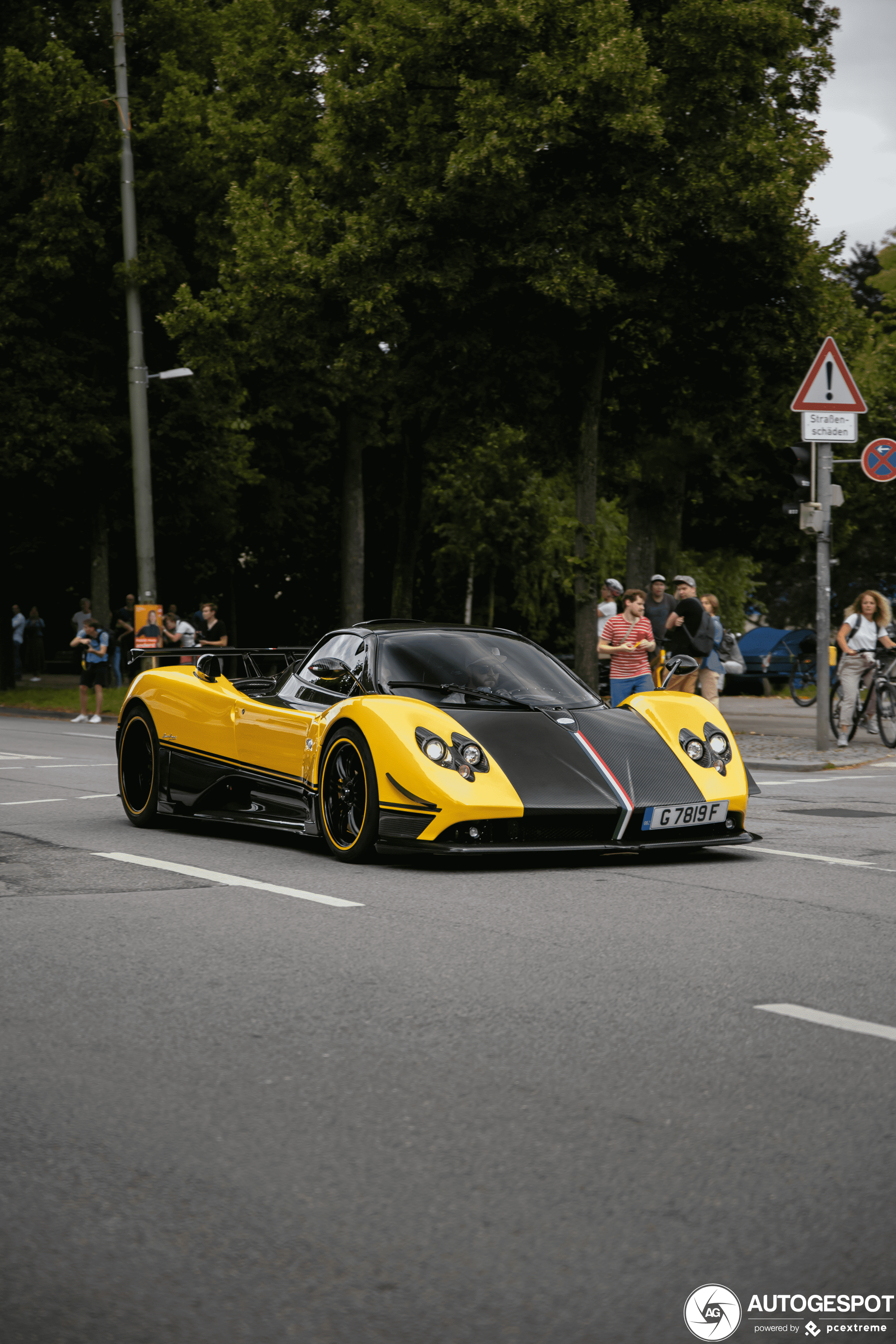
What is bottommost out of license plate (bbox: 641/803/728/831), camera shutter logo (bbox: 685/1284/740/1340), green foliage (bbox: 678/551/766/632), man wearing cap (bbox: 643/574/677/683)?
camera shutter logo (bbox: 685/1284/740/1340)

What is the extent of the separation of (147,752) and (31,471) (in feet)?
70.7

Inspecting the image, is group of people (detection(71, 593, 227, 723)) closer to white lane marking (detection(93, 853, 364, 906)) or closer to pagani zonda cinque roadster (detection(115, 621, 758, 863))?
pagani zonda cinque roadster (detection(115, 621, 758, 863))

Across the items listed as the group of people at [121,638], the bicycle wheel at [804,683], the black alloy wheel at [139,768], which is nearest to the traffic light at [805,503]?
the group of people at [121,638]

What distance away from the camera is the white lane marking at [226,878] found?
7.42m

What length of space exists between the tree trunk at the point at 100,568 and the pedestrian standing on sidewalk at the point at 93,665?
5.45 m

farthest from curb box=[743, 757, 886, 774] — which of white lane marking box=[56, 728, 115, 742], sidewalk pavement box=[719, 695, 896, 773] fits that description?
white lane marking box=[56, 728, 115, 742]

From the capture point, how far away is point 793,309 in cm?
2134

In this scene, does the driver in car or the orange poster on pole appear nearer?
the driver in car

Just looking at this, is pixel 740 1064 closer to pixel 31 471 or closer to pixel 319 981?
pixel 319 981

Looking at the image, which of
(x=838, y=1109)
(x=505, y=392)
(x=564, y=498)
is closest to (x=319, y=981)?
(x=838, y=1109)

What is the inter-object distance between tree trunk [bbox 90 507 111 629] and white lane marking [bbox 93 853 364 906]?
22817mm

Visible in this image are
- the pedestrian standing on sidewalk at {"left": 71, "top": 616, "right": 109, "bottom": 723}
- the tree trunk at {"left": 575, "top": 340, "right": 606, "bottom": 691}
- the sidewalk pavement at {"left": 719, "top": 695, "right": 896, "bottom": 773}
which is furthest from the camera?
the pedestrian standing on sidewalk at {"left": 71, "top": 616, "right": 109, "bottom": 723}

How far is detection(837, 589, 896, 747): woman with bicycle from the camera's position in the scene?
18.5 m

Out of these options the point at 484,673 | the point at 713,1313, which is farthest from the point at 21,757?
the point at 713,1313
